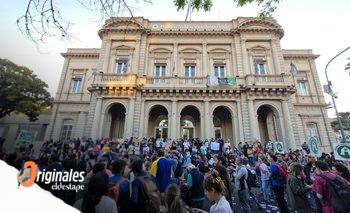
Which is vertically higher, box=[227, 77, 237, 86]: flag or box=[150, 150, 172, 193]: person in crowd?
box=[227, 77, 237, 86]: flag

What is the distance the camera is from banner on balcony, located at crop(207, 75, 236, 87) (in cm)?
1889

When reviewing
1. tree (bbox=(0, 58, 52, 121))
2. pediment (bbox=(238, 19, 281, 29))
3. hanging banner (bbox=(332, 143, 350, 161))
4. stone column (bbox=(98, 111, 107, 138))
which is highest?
pediment (bbox=(238, 19, 281, 29))

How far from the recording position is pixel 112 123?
20531 millimetres

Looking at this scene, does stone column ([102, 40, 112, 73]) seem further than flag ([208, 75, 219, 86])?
Yes

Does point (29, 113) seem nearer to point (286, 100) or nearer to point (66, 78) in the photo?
point (66, 78)

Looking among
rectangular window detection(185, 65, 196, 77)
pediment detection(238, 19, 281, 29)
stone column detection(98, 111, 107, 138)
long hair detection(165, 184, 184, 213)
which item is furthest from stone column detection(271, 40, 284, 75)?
long hair detection(165, 184, 184, 213)

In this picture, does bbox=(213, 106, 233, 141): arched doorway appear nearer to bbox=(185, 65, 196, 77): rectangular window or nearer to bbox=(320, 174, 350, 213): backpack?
bbox=(185, 65, 196, 77): rectangular window

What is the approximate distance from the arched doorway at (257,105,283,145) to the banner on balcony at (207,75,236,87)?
13.1 feet

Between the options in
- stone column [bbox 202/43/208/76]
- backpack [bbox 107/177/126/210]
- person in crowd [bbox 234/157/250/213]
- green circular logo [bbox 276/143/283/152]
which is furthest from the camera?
stone column [bbox 202/43/208/76]

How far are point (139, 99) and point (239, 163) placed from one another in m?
13.7

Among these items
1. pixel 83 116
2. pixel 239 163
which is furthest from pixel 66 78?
pixel 239 163

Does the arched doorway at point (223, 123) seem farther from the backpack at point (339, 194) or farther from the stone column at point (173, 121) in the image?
the backpack at point (339, 194)

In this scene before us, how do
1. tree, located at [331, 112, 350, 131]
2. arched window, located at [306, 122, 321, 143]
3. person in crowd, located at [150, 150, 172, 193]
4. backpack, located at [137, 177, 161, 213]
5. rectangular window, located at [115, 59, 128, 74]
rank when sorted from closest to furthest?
1. backpack, located at [137, 177, 161, 213]
2. person in crowd, located at [150, 150, 172, 193]
3. rectangular window, located at [115, 59, 128, 74]
4. arched window, located at [306, 122, 321, 143]
5. tree, located at [331, 112, 350, 131]

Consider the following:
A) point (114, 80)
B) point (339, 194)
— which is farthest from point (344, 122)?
point (339, 194)
